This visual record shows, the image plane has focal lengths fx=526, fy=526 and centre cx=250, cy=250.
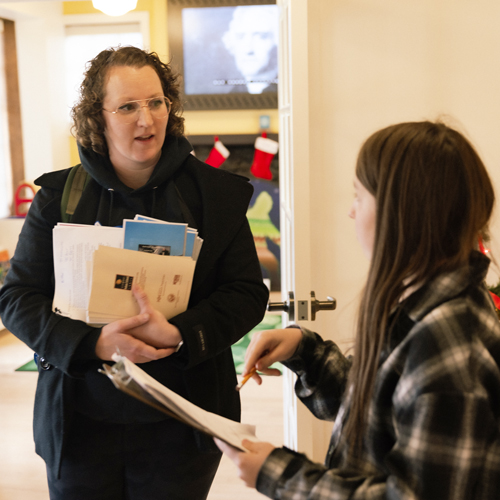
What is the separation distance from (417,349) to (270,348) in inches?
15.0

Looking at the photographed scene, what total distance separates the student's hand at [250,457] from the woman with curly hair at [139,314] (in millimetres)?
364

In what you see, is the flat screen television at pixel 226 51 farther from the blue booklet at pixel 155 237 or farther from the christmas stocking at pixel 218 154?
the blue booklet at pixel 155 237

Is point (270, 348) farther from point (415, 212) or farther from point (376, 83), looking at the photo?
point (376, 83)

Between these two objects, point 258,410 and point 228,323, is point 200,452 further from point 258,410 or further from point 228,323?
point 258,410

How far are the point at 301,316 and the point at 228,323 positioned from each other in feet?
1.20

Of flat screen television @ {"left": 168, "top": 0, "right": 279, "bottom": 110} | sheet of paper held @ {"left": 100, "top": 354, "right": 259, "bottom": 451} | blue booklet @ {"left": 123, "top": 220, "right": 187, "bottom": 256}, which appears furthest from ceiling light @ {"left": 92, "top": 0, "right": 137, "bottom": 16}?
sheet of paper held @ {"left": 100, "top": 354, "right": 259, "bottom": 451}

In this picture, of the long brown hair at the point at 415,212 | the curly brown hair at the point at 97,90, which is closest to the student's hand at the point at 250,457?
the long brown hair at the point at 415,212

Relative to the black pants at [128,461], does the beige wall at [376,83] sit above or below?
above

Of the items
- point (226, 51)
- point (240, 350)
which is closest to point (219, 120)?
point (226, 51)

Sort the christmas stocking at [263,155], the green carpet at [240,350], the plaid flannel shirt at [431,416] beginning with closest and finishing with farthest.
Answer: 1. the plaid flannel shirt at [431,416]
2. the green carpet at [240,350]
3. the christmas stocking at [263,155]

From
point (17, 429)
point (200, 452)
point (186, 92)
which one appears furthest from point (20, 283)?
point (186, 92)

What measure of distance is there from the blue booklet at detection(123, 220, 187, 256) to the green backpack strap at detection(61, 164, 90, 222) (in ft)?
0.55

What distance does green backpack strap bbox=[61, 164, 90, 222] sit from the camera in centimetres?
116

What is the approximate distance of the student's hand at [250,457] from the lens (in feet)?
2.28
